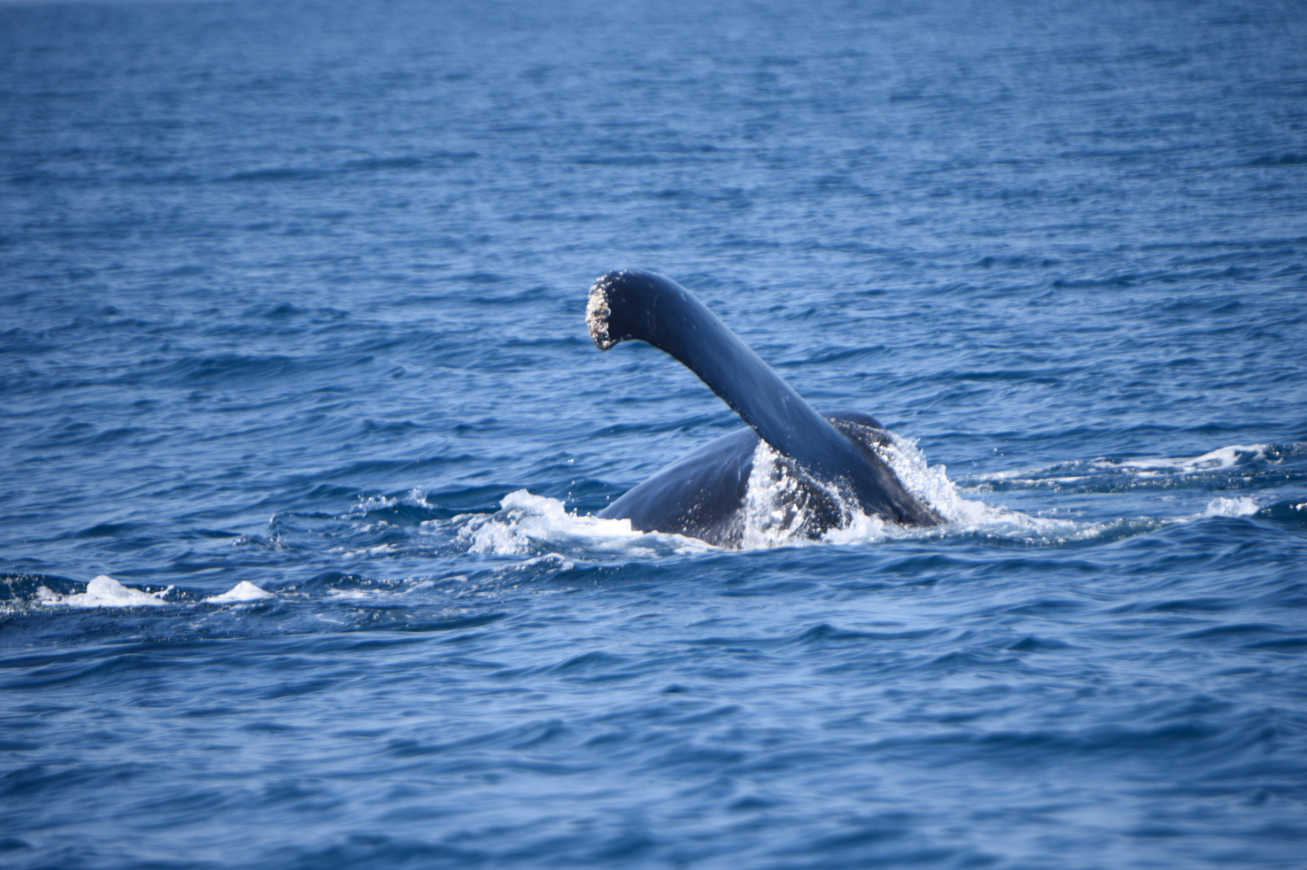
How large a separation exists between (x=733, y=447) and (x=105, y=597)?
4.44 metres

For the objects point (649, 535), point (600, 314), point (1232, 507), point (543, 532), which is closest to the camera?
point (600, 314)

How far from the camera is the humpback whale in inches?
313

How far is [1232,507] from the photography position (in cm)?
1051

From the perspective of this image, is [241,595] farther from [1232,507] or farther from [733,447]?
[1232,507]

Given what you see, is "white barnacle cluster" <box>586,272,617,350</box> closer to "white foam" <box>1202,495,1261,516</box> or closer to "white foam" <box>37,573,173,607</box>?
"white foam" <box>37,573,173,607</box>

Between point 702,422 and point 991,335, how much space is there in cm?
467

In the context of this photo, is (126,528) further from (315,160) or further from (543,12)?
(543,12)

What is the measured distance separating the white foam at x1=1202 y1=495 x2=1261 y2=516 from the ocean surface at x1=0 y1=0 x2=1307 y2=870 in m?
0.09

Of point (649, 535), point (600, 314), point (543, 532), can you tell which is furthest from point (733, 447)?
point (600, 314)

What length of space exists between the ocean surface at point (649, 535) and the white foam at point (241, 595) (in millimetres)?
86

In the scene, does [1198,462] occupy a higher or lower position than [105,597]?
lower

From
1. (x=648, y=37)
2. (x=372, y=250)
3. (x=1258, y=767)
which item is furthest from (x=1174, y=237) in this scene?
(x=648, y=37)

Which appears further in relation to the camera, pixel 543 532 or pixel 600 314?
pixel 543 532

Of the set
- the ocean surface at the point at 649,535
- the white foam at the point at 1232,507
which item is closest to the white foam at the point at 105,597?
the ocean surface at the point at 649,535
